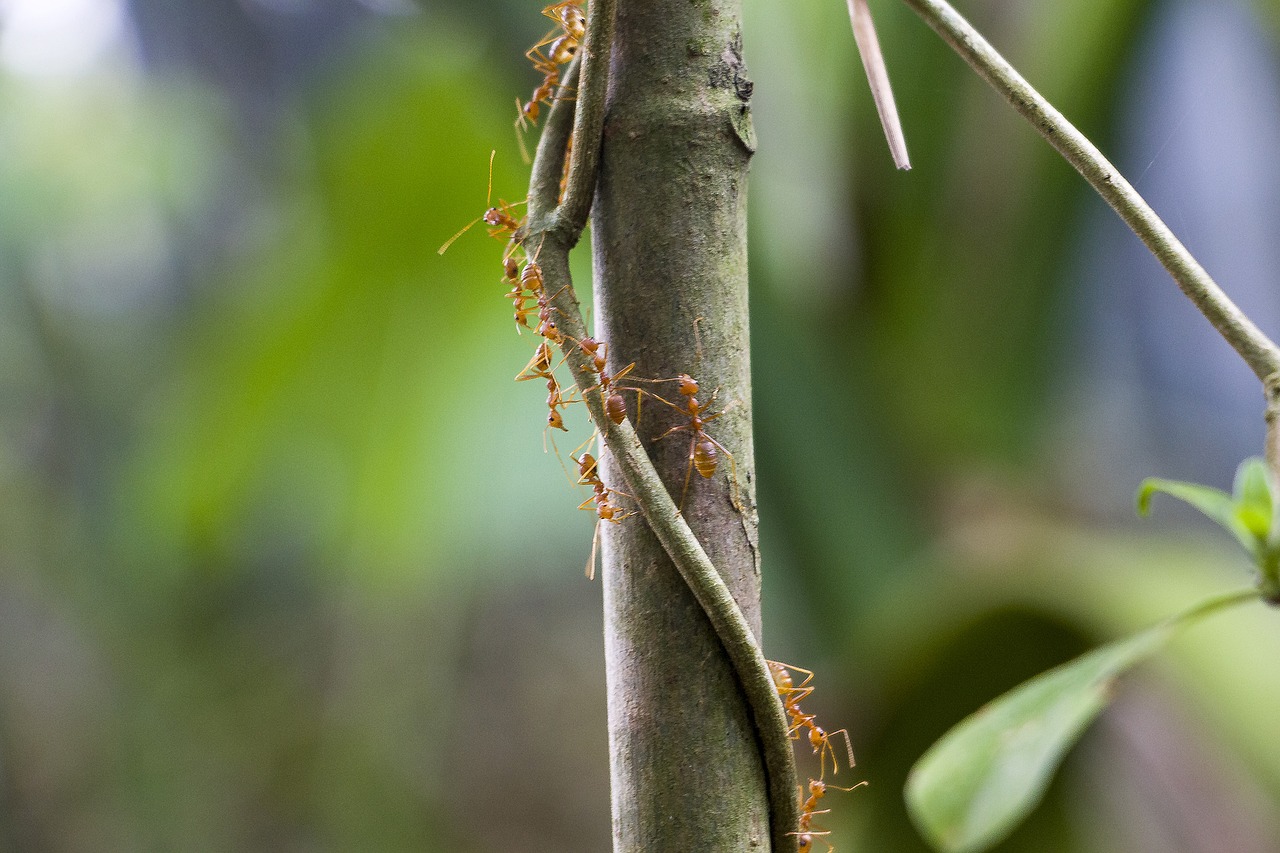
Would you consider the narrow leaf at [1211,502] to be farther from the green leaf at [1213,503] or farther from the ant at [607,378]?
the ant at [607,378]

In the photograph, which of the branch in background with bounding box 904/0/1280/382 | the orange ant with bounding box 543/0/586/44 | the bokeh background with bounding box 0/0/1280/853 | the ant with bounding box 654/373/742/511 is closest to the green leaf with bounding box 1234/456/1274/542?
the branch in background with bounding box 904/0/1280/382

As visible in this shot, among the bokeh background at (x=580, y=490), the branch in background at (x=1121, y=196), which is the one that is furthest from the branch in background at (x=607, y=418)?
the bokeh background at (x=580, y=490)

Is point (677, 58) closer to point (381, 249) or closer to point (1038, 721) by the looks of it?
point (1038, 721)

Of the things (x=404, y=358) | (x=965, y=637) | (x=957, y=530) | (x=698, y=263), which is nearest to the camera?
(x=698, y=263)

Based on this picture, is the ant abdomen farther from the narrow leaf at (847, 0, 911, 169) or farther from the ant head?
the narrow leaf at (847, 0, 911, 169)

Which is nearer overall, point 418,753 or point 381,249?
point 381,249

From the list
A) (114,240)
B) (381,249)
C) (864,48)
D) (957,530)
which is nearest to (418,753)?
(381,249)
